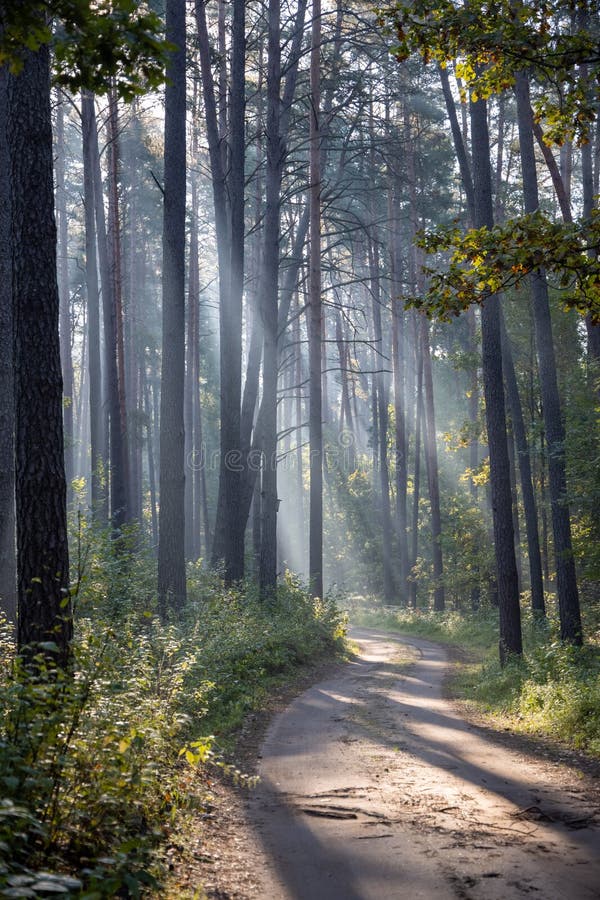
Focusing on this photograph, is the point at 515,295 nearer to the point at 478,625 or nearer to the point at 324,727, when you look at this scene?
the point at 478,625

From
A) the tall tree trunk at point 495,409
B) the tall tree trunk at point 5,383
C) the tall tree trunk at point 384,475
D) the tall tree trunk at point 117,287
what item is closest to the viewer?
the tall tree trunk at point 5,383

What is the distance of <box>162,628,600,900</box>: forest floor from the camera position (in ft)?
16.8

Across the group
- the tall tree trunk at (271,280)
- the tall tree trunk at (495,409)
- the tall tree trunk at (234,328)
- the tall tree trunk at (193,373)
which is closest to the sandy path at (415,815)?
the tall tree trunk at (495,409)

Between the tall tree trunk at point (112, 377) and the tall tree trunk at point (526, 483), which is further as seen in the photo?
the tall tree trunk at point (112, 377)

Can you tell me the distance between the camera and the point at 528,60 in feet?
24.1

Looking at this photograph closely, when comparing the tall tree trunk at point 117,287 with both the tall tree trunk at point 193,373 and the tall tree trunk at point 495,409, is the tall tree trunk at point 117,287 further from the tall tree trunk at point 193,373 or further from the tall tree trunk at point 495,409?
the tall tree trunk at point 495,409

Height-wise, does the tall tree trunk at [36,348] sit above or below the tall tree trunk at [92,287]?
below

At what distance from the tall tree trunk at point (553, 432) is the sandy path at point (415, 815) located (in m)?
6.19

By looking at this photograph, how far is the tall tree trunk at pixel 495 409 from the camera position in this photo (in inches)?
557

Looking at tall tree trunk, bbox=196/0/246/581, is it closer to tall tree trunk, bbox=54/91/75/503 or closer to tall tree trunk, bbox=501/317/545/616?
tall tree trunk, bbox=501/317/545/616

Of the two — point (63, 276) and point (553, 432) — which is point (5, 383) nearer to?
point (553, 432)

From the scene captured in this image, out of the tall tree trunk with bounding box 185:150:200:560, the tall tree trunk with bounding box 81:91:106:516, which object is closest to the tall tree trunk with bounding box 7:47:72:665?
the tall tree trunk with bounding box 81:91:106:516

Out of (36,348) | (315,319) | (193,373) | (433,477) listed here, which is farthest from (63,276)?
(36,348)

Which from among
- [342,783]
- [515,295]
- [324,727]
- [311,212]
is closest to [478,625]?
[515,295]
